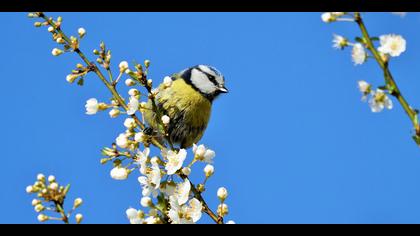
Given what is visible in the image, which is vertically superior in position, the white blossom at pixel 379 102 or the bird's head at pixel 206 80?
the bird's head at pixel 206 80

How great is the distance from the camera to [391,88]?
1.37m

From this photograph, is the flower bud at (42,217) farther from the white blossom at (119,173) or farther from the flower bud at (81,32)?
the flower bud at (81,32)

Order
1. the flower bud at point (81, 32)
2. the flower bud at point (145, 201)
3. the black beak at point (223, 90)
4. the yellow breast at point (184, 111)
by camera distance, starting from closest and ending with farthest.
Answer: the flower bud at point (145, 201) → the flower bud at point (81, 32) → the yellow breast at point (184, 111) → the black beak at point (223, 90)

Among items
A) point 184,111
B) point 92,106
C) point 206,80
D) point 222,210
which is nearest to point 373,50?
point 222,210

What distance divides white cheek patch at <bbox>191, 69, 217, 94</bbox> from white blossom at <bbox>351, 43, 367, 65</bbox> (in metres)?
3.41

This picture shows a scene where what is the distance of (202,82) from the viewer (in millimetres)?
4945

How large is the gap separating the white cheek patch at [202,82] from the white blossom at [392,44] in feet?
11.2

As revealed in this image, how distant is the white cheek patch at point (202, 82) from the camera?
4.87 metres

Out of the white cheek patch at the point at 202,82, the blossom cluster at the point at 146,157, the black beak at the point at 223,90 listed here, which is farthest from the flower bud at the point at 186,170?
the black beak at the point at 223,90

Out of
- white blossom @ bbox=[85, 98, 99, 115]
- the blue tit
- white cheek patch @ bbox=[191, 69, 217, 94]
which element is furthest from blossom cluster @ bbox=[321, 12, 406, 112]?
white cheek patch @ bbox=[191, 69, 217, 94]

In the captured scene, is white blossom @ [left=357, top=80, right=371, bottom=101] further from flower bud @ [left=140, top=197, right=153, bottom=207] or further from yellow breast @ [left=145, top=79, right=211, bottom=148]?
yellow breast @ [left=145, top=79, right=211, bottom=148]

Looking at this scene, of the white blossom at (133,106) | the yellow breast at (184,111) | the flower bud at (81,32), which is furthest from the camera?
the yellow breast at (184,111)

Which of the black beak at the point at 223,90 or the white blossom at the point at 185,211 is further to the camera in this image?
the black beak at the point at 223,90

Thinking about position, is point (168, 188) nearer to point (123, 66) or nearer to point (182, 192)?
point (182, 192)
